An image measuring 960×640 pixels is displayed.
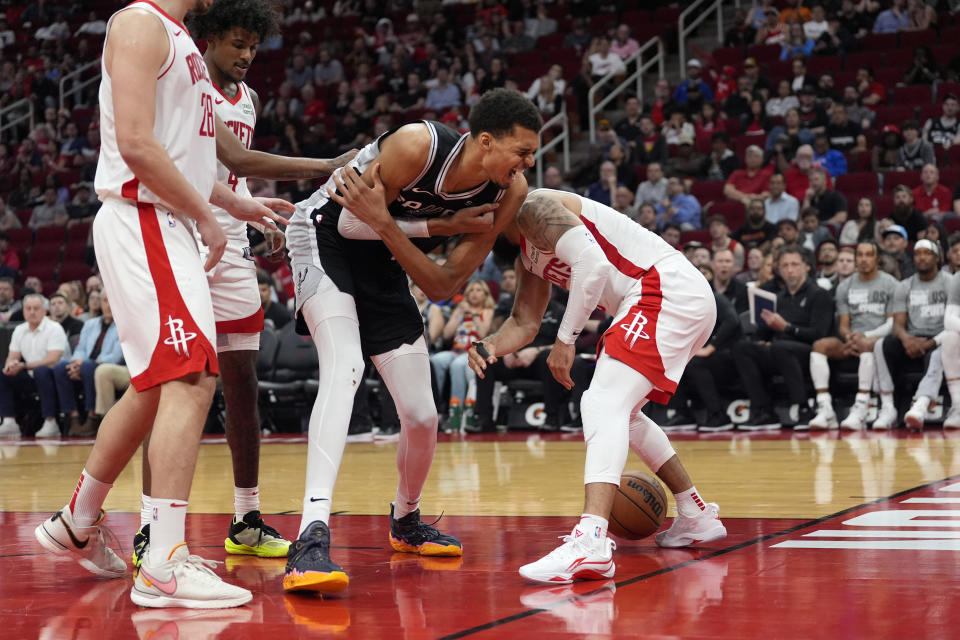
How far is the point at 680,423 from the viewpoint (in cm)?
1020

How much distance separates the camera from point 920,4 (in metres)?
14.1

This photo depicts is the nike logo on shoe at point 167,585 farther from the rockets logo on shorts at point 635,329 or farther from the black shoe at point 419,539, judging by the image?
the rockets logo on shorts at point 635,329

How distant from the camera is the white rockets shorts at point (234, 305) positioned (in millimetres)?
4273

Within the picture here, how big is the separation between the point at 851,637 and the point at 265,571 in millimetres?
2023

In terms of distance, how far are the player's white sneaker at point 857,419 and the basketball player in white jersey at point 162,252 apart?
7.06m

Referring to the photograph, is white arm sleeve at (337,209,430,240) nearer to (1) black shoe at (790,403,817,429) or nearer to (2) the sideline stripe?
(2) the sideline stripe

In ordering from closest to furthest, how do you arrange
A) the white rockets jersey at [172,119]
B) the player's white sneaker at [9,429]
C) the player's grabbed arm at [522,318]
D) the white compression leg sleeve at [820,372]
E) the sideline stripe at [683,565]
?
the sideline stripe at [683,565] < the white rockets jersey at [172,119] < the player's grabbed arm at [522,318] < the white compression leg sleeve at [820,372] < the player's white sneaker at [9,429]

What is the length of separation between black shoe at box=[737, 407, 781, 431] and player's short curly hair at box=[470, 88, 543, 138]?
259 inches

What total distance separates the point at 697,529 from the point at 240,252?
1.99 metres

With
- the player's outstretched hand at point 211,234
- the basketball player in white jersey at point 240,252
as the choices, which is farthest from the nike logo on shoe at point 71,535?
the player's outstretched hand at point 211,234

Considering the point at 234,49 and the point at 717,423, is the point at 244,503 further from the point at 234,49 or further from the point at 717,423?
the point at 717,423

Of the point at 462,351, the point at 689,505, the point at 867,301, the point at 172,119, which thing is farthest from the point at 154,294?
the point at 462,351

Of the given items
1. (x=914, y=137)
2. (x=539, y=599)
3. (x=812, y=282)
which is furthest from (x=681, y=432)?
(x=539, y=599)

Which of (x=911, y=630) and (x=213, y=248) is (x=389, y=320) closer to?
(x=213, y=248)
